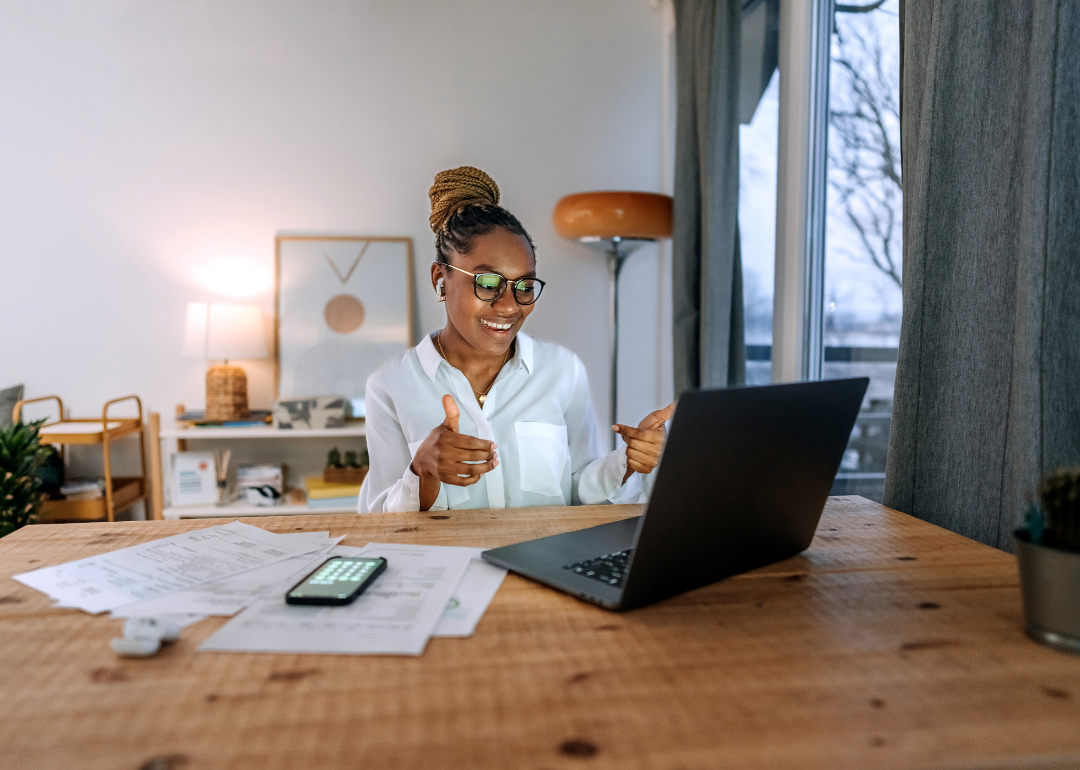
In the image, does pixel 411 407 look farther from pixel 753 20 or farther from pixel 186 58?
pixel 186 58

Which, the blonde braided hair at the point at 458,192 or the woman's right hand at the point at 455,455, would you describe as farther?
the blonde braided hair at the point at 458,192

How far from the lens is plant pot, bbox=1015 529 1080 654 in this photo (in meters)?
0.60

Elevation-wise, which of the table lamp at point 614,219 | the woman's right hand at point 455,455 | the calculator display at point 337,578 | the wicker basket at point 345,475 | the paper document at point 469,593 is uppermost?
the table lamp at point 614,219

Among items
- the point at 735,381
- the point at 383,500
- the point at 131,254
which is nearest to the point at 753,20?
the point at 735,381

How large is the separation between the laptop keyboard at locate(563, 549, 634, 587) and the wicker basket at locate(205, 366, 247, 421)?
7.95 ft

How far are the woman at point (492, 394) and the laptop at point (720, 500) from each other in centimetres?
52

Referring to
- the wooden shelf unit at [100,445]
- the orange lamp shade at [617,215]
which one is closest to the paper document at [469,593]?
the orange lamp shade at [617,215]

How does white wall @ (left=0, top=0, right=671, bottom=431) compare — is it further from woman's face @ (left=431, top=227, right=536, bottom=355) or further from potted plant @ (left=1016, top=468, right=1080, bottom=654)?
potted plant @ (left=1016, top=468, right=1080, bottom=654)

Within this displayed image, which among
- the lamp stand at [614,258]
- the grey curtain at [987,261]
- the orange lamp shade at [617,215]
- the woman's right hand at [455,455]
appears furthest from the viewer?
the lamp stand at [614,258]

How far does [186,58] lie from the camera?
2994 mm

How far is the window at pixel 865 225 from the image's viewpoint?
1.74m

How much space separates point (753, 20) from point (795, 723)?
101 inches

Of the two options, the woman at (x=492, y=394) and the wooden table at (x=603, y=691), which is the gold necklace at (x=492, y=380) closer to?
the woman at (x=492, y=394)

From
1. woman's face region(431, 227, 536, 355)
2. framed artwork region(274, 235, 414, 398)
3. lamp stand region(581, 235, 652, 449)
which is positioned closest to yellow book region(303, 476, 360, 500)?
framed artwork region(274, 235, 414, 398)
